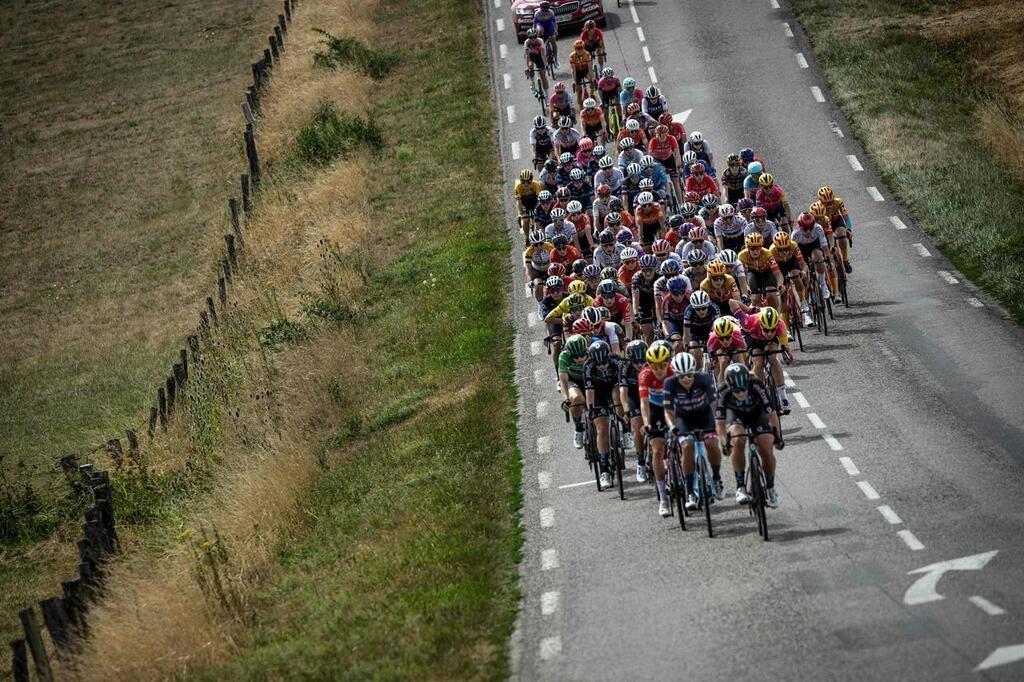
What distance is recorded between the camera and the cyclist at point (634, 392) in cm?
1870

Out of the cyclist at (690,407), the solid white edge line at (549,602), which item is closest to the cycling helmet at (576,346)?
the cyclist at (690,407)

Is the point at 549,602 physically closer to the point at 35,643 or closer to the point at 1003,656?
the point at 1003,656

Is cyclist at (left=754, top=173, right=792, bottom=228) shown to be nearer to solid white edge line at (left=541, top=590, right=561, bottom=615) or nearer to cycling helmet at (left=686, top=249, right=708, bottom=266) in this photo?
cycling helmet at (left=686, top=249, right=708, bottom=266)

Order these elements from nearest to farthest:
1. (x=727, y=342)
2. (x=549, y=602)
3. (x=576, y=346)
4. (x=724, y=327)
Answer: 1. (x=549, y=602)
2. (x=724, y=327)
3. (x=727, y=342)
4. (x=576, y=346)

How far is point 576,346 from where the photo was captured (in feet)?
64.8

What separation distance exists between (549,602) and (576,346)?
456 cm

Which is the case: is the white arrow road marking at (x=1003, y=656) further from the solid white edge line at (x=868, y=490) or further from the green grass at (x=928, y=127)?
the green grass at (x=928, y=127)

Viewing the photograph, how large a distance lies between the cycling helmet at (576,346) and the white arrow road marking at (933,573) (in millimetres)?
6059

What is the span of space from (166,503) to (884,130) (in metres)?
18.9

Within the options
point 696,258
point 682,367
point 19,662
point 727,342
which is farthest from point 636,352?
point 19,662

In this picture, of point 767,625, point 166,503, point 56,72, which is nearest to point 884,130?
point 166,503

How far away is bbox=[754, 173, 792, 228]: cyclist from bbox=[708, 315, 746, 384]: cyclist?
21.8ft

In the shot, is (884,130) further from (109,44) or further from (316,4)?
(109,44)

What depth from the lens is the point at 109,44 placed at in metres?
61.2
